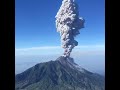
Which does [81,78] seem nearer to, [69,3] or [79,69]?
[79,69]
